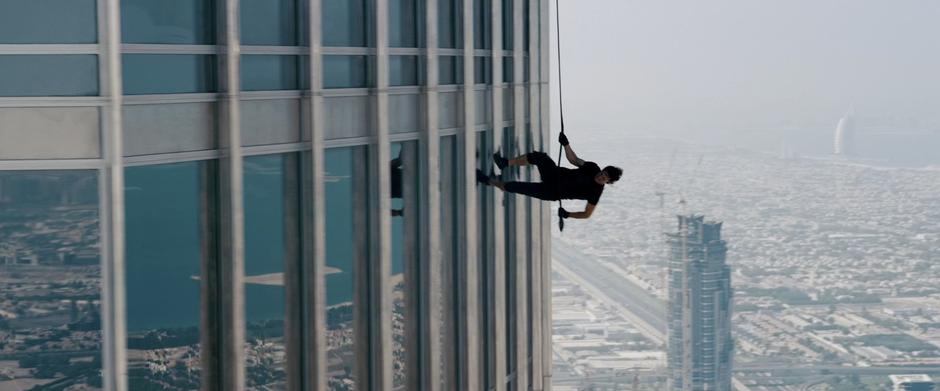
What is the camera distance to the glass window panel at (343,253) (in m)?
12.3

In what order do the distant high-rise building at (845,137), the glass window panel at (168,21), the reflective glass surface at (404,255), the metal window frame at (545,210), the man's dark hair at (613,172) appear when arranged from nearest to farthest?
the glass window panel at (168,21) < the man's dark hair at (613,172) < the reflective glass surface at (404,255) < the metal window frame at (545,210) < the distant high-rise building at (845,137)

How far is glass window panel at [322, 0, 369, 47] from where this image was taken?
12062mm

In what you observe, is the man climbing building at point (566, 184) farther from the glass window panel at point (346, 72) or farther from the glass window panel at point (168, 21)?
the glass window panel at point (168, 21)

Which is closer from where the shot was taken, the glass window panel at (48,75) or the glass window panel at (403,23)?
the glass window panel at (48,75)

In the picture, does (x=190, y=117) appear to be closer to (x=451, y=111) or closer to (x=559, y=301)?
(x=451, y=111)

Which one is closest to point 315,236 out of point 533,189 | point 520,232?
point 533,189

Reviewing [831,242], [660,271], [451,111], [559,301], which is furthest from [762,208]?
[451,111]

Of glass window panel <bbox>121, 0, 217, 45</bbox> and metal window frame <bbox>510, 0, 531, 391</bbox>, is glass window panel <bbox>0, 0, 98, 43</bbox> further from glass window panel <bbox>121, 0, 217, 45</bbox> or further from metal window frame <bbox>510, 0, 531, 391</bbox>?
metal window frame <bbox>510, 0, 531, 391</bbox>

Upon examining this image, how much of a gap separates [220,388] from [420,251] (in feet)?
14.2

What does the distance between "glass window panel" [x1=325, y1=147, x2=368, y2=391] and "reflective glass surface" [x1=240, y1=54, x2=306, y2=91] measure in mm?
1021

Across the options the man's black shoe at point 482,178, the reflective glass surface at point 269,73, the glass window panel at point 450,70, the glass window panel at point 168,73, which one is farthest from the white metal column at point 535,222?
the glass window panel at point 168,73

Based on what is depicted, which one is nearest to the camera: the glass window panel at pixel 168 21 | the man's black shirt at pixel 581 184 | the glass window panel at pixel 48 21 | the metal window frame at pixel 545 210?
the glass window panel at pixel 48 21

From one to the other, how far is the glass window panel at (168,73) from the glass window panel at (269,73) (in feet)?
1.78

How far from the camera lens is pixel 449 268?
1563 cm
